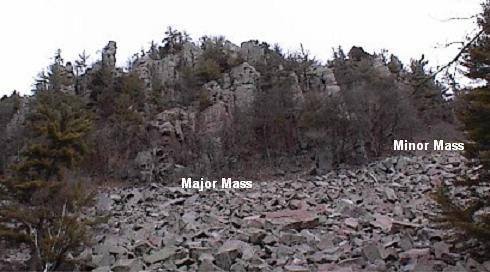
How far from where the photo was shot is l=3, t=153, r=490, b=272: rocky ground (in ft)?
39.2

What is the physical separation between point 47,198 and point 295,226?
644 centimetres

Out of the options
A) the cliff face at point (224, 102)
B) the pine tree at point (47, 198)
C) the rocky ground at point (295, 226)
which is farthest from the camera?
the cliff face at point (224, 102)

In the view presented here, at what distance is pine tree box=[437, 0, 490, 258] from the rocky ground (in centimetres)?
85

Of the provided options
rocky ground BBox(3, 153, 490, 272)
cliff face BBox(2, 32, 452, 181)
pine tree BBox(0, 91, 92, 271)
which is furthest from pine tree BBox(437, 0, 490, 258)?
cliff face BBox(2, 32, 452, 181)

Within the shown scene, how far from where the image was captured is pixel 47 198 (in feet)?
45.6

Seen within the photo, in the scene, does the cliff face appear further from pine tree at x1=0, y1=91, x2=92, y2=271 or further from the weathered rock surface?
pine tree at x1=0, y1=91, x2=92, y2=271

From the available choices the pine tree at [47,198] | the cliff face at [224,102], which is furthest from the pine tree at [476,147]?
the cliff face at [224,102]

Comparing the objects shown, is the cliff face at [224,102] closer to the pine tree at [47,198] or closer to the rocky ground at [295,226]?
the rocky ground at [295,226]

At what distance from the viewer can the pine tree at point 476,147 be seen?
9453mm

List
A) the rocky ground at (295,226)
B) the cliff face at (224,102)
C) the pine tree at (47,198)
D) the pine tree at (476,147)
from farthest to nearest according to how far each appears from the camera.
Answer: the cliff face at (224,102), the pine tree at (47,198), the rocky ground at (295,226), the pine tree at (476,147)

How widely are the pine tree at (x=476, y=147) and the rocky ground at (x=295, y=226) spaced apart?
0.85m

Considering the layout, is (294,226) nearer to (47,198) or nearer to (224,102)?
(47,198)

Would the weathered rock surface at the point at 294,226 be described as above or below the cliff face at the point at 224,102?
below

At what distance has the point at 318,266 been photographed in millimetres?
11992
